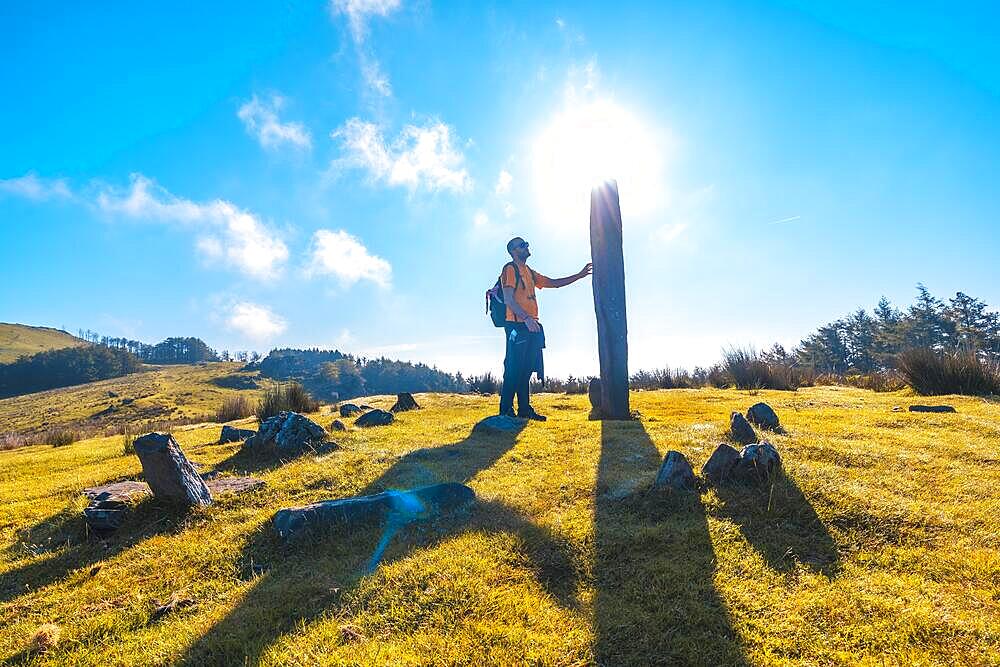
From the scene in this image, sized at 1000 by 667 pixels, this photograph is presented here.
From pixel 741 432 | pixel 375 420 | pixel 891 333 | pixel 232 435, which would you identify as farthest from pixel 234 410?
pixel 891 333

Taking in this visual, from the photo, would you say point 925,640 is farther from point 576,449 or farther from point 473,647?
point 576,449

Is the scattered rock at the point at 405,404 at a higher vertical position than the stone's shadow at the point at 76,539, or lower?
higher

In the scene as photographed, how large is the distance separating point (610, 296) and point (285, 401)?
839cm

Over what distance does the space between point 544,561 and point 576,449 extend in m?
2.95

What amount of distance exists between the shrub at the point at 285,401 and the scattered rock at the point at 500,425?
6.02 meters

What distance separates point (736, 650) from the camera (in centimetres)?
213

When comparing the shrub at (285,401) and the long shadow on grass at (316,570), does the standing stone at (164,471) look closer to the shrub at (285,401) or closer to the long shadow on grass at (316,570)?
the long shadow on grass at (316,570)

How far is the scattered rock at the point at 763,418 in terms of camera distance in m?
6.24

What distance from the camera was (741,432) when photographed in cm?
564

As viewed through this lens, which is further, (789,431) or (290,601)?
(789,431)

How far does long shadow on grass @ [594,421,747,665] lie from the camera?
84.7 inches

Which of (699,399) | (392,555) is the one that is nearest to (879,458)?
(392,555)

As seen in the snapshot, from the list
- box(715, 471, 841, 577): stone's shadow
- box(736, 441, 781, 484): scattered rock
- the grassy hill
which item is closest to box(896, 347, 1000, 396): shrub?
box(736, 441, 781, 484): scattered rock

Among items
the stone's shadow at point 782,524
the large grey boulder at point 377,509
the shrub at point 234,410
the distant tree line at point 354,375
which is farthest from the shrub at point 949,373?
the distant tree line at point 354,375
